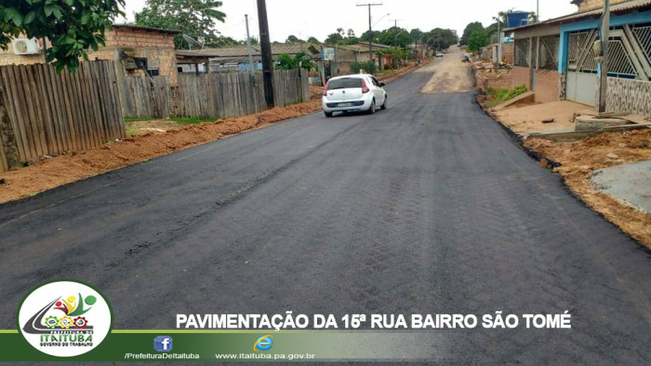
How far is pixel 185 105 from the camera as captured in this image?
70.6ft

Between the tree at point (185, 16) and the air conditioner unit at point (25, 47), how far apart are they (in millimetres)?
36170

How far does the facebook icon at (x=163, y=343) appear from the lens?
3.59 m

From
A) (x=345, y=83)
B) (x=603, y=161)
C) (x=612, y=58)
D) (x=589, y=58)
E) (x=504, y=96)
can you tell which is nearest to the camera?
(x=603, y=161)

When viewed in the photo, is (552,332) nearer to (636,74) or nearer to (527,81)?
(636,74)

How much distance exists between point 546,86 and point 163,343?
2430 cm

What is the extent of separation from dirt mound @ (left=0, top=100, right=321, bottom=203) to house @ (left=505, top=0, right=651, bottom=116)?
1212cm

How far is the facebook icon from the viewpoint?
3590 mm

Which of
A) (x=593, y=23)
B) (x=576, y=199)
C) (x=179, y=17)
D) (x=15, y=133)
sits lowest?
(x=576, y=199)

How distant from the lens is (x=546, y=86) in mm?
24188

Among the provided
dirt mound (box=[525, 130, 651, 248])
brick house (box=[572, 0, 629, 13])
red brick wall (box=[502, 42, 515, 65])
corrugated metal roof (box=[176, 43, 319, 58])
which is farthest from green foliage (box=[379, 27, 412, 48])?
dirt mound (box=[525, 130, 651, 248])

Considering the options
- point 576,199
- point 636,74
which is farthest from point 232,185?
point 636,74

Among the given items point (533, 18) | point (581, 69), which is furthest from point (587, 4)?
point (533, 18)

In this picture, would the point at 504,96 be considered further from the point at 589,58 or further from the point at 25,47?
the point at 25,47

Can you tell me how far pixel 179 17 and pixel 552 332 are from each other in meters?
63.6
